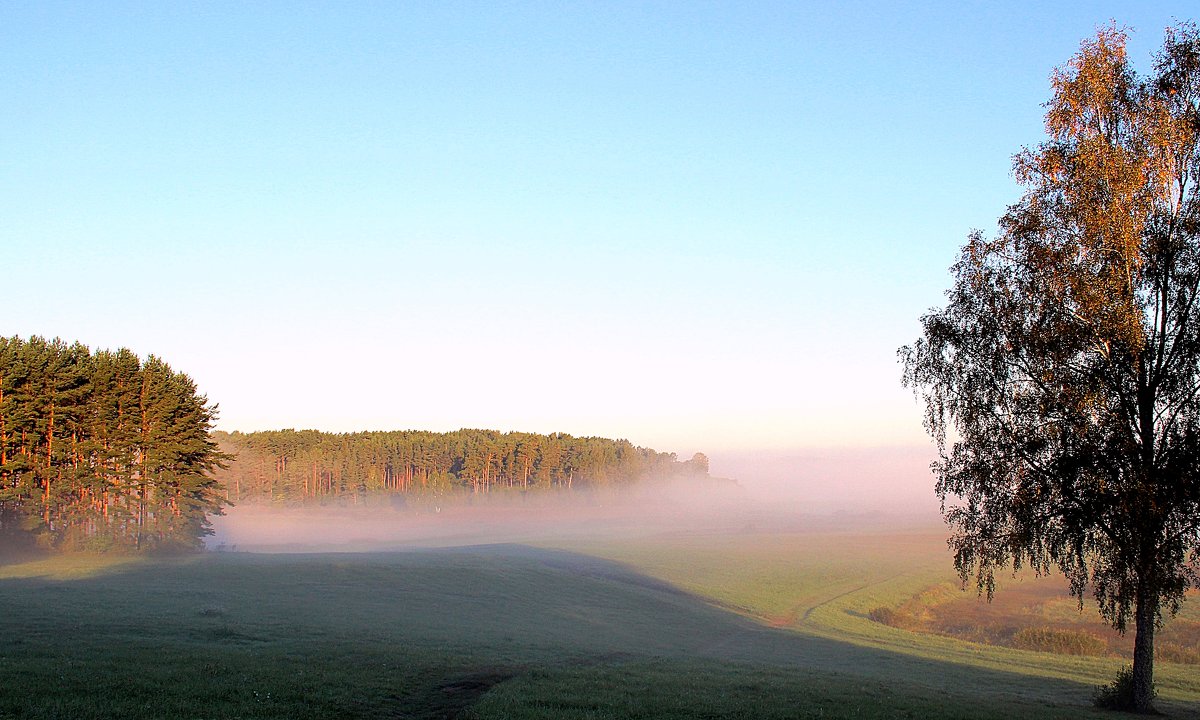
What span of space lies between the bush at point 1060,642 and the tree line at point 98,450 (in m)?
84.8

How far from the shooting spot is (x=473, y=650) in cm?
3475

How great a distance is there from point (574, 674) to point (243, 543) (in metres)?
129

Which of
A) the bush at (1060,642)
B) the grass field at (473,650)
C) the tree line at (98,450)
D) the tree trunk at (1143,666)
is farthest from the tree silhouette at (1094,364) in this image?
the tree line at (98,450)

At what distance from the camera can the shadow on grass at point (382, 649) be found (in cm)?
2109

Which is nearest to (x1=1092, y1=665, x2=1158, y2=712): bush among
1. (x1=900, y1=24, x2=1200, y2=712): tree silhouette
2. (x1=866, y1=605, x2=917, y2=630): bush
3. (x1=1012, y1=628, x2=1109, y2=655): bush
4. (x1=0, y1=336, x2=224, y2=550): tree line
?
(x1=900, y1=24, x2=1200, y2=712): tree silhouette

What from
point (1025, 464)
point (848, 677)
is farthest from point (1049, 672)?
point (1025, 464)

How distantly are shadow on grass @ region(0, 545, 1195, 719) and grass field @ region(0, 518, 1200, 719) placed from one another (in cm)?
14

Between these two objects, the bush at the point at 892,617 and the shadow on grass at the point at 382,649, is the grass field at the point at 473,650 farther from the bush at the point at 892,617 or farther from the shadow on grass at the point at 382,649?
the bush at the point at 892,617

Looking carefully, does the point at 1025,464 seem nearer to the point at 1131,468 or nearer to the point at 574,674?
the point at 1131,468

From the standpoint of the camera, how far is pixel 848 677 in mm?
33312

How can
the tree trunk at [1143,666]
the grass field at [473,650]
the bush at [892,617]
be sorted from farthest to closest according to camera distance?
the bush at [892,617] → the tree trunk at [1143,666] → the grass field at [473,650]

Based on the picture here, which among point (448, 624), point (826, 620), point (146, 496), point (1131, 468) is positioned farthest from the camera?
point (146, 496)

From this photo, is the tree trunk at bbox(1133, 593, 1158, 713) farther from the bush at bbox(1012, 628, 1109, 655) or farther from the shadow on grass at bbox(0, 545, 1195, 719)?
the bush at bbox(1012, 628, 1109, 655)

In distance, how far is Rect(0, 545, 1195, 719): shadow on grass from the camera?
2109 cm
